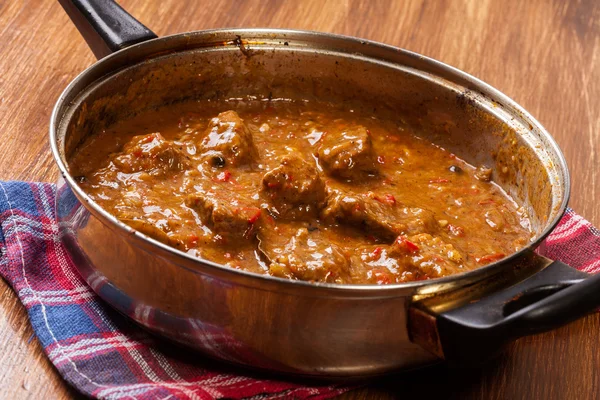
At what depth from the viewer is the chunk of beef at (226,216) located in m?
2.51

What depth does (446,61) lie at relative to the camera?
420 cm

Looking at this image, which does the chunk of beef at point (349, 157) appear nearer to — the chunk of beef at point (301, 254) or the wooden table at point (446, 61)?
the chunk of beef at point (301, 254)

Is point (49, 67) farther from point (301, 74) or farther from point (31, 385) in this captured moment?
point (31, 385)

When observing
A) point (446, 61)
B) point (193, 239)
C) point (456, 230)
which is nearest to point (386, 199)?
point (456, 230)

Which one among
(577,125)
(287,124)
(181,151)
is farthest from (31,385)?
(577,125)

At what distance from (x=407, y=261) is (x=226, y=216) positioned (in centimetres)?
58

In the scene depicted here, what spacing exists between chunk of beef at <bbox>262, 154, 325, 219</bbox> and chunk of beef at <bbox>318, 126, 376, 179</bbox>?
0.29 meters

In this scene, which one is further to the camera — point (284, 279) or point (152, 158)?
point (152, 158)

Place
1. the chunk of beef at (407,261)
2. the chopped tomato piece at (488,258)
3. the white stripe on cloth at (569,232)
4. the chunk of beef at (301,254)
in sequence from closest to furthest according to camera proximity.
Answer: the chunk of beef at (301,254) → the chunk of beef at (407,261) → the chopped tomato piece at (488,258) → the white stripe on cloth at (569,232)

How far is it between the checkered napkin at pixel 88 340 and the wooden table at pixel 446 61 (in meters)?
0.06

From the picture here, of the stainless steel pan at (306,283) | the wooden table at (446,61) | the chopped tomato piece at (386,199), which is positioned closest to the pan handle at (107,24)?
the stainless steel pan at (306,283)

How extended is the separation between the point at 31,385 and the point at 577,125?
2.81 meters

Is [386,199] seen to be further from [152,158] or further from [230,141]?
[152,158]

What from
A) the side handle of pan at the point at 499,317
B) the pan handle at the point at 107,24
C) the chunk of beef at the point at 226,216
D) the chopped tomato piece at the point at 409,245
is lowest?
the chunk of beef at the point at 226,216
